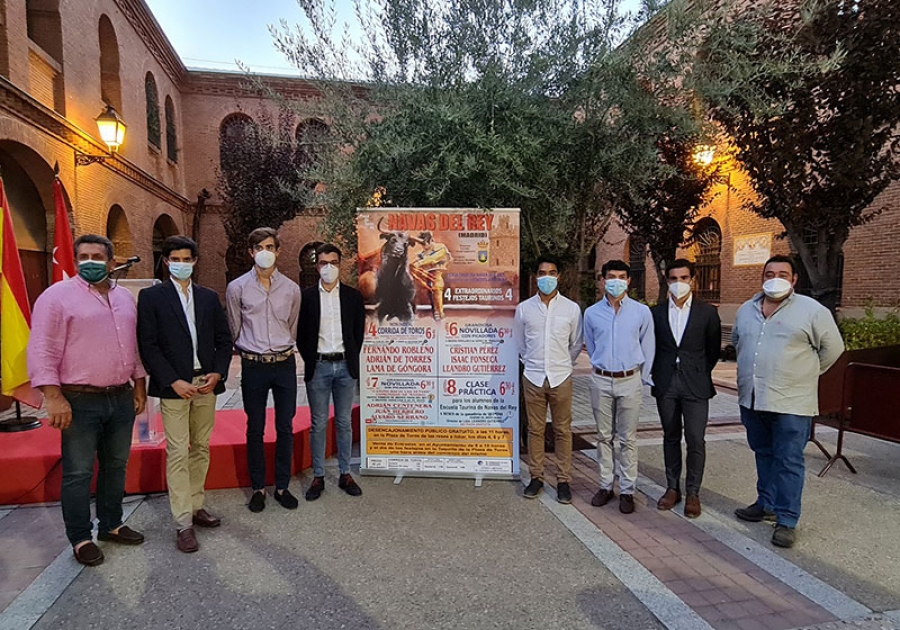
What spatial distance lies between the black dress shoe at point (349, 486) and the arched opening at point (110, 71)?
40.1 feet

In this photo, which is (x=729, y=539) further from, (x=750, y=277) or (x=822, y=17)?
(x=750, y=277)

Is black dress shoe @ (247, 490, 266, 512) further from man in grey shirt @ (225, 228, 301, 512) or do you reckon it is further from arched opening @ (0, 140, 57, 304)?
arched opening @ (0, 140, 57, 304)

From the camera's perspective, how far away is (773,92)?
6.36m

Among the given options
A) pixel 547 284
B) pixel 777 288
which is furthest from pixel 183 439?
pixel 777 288

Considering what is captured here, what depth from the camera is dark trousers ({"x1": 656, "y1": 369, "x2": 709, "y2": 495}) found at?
13.3 feet

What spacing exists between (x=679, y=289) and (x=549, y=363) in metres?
1.16

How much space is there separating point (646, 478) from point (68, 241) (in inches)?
282

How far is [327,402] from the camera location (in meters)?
4.55

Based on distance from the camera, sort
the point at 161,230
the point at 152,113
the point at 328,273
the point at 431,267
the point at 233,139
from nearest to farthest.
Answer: the point at 328,273
the point at 431,267
the point at 152,113
the point at 233,139
the point at 161,230

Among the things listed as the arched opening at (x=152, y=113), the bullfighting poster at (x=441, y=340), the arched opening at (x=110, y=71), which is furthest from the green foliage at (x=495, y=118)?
the arched opening at (x=152, y=113)

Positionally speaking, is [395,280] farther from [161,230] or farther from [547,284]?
[161,230]

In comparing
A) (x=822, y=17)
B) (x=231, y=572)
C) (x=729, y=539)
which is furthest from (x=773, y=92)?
(x=231, y=572)

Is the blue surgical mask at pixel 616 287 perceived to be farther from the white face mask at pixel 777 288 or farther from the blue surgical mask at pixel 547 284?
the white face mask at pixel 777 288

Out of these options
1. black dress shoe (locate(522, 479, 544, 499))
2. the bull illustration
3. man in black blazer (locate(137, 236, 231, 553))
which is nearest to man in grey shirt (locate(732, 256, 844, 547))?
black dress shoe (locate(522, 479, 544, 499))
